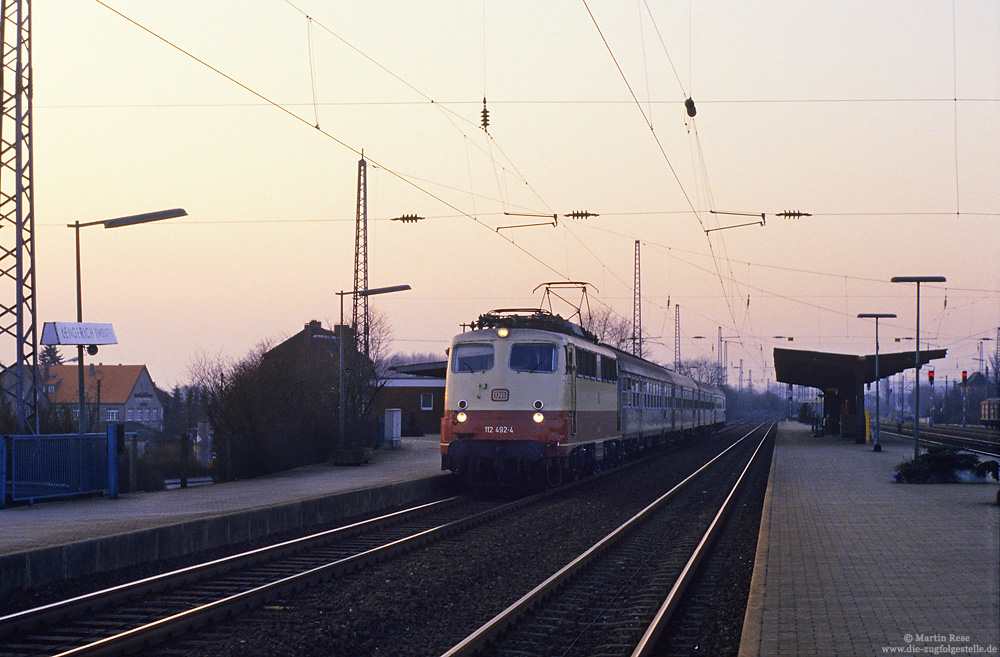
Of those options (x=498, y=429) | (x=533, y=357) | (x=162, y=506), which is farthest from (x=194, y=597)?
(x=533, y=357)

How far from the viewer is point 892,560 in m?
10.5

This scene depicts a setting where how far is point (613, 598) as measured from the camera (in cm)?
992

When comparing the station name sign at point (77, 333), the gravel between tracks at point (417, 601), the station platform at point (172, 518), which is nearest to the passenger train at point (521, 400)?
the station platform at point (172, 518)

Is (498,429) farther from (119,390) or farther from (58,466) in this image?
(119,390)

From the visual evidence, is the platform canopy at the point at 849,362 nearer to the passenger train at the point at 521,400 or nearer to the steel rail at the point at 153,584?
the passenger train at the point at 521,400

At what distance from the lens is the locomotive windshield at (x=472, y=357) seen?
1991 centimetres

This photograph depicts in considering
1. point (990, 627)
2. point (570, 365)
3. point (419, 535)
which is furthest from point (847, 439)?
point (990, 627)

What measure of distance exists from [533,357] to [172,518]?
8282mm

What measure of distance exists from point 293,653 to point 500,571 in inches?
158

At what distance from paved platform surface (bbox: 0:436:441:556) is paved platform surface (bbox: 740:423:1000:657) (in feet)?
25.7

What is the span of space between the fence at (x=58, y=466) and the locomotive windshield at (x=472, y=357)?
6.90 metres

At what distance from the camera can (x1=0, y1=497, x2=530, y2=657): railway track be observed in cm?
792

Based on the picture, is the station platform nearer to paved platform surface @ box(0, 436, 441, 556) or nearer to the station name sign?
paved platform surface @ box(0, 436, 441, 556)

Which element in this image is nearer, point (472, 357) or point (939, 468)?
point (472, 357)
